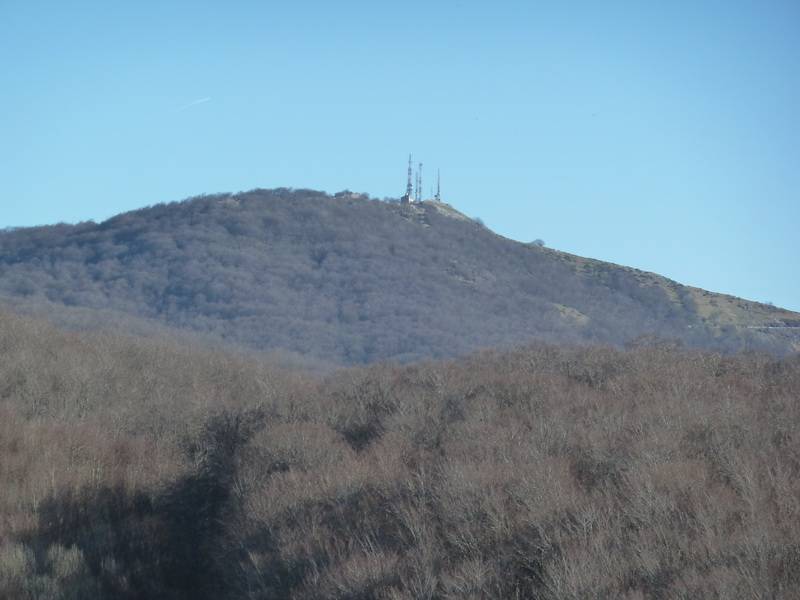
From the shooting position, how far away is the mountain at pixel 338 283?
225 ft

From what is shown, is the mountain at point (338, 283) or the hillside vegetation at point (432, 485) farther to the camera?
the mountain at point (338, 283)

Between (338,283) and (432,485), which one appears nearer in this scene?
(432,485)

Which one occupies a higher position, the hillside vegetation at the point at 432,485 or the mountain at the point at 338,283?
the mountain at the point at 338,283

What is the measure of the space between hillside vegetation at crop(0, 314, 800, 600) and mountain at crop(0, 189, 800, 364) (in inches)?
1274

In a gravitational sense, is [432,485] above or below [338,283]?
below

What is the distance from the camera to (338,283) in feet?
277

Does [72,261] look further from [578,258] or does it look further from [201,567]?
[201,567]

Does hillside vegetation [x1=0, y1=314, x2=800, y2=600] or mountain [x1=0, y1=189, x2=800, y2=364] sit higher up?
mountain [x1=0, y1=189, x2=800, y2=364]

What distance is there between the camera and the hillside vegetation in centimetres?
1039

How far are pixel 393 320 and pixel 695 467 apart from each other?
63031 millimetres

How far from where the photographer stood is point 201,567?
760 inches

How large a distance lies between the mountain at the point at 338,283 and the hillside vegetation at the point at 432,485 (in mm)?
32353

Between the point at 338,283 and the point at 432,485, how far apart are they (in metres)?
71.1

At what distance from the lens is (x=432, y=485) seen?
1367 cm
